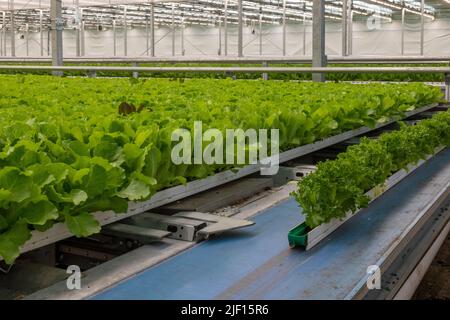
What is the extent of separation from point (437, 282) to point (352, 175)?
1968mm

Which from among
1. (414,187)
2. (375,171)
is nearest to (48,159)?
(375,171)

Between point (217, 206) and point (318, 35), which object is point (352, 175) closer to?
point (217, 206)

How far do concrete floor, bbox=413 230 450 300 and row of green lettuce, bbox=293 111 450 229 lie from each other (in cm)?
94

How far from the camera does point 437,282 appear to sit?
4344 millimetres

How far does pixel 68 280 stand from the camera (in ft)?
6.86

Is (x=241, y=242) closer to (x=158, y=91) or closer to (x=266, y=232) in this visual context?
(x=266, y=232)

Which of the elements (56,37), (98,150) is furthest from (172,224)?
(56,37)

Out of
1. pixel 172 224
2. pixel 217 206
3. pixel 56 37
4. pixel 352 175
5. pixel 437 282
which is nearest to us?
pixel 172 224

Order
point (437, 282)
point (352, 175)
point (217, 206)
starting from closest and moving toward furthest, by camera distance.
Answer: point (352, 175) < point (217, 206) < point (437, 282)

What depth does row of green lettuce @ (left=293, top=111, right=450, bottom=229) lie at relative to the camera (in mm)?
2582

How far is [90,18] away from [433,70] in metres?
30.0

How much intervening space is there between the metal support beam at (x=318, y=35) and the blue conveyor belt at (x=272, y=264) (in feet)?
18.9

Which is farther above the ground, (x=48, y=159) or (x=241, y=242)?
(x=48, y=159)

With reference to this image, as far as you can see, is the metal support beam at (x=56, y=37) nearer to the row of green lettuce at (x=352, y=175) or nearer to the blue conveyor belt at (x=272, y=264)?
the row of green lettuce at (x=352, y=175)
